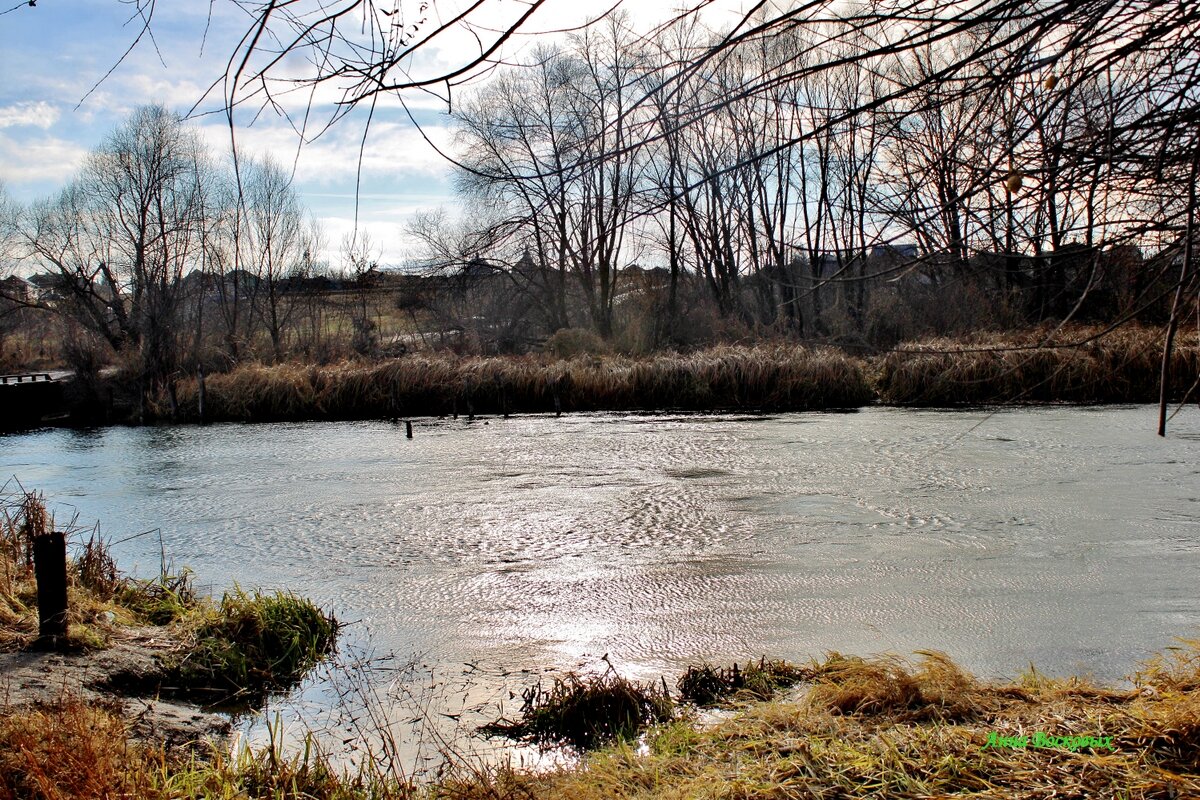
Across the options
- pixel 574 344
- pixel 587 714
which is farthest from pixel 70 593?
pixel 574 344

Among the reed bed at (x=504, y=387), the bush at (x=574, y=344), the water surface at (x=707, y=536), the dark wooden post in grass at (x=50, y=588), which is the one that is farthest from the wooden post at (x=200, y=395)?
the dark wooden post in grass at (x=50, y=588)

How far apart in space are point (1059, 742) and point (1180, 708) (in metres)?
0.41

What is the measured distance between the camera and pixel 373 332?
2064 centimetres

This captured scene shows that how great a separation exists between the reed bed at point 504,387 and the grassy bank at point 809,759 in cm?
1221

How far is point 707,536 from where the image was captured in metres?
6.10

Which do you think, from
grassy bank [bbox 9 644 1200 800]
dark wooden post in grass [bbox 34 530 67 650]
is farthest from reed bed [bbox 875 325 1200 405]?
dark wooden post in grass [bbox 34 530 67 650]

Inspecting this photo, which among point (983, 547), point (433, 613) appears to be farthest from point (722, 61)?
point (983, 547)

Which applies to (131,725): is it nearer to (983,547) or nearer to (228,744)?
(228,744)

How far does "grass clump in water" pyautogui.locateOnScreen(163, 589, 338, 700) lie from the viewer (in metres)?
3.71

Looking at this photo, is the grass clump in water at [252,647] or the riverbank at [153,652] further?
the grass clump in water at [252,647]

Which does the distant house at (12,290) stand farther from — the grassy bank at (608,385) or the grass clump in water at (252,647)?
the grassy bank at (608,385)

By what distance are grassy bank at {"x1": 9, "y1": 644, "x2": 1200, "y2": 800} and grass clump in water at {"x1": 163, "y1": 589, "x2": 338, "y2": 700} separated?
0.79 m

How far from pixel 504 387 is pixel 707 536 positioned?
10.0 m

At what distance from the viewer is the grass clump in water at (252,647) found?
12.2 feet
